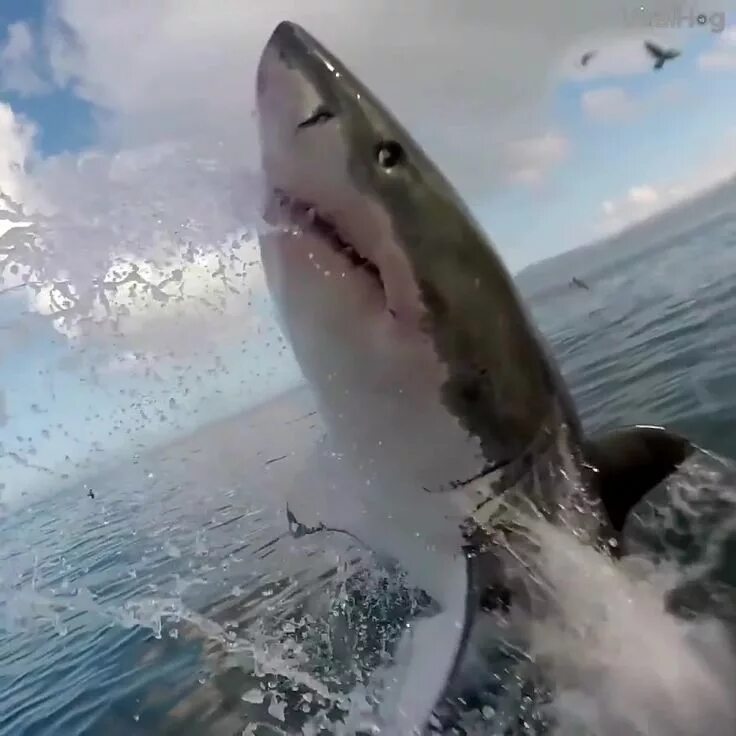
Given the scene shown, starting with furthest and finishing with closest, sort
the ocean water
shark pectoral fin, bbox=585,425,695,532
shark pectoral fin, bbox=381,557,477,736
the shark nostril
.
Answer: the ocean water → shark pectoral fin, bbox=585,425,695,532 → shark pectoral fin, bbox=381,557,477,736 → the shark nostril

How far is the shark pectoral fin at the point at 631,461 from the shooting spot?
143 cm

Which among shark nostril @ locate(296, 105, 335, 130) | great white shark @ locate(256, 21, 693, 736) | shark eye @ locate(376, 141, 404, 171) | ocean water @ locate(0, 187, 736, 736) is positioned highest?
shark nostril @ locate(296, 105, 335, 130)

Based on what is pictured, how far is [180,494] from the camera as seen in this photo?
5707 millimetres

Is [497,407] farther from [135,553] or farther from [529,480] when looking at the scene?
[135,553]

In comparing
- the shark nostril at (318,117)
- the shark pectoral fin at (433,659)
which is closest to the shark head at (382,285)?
the shark nostril at (318,117)

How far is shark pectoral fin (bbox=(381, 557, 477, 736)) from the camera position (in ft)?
4.29

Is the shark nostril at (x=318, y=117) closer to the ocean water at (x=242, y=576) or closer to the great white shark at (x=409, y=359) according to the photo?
the great white shark at (x=409, y=359)

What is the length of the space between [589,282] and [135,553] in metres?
7.15

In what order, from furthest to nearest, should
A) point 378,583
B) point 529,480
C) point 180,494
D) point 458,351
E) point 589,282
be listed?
point 589,282 → point 180,494 → point 378,583 → point 529,480 → point 458,351

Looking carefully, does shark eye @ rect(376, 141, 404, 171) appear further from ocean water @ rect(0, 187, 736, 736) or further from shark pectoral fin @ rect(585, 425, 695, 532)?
shark pectoral fin @ rect(585, 425, 695, 532)

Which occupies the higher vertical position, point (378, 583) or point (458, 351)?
point (458, 351)

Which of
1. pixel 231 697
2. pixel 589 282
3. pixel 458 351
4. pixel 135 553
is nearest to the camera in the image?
pixel 458 351

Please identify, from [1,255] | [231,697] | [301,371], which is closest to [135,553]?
[231,697]

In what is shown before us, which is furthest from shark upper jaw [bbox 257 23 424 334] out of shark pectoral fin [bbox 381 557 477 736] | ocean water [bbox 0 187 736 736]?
shark pectoral fin [bbox 381 557 477 736]
